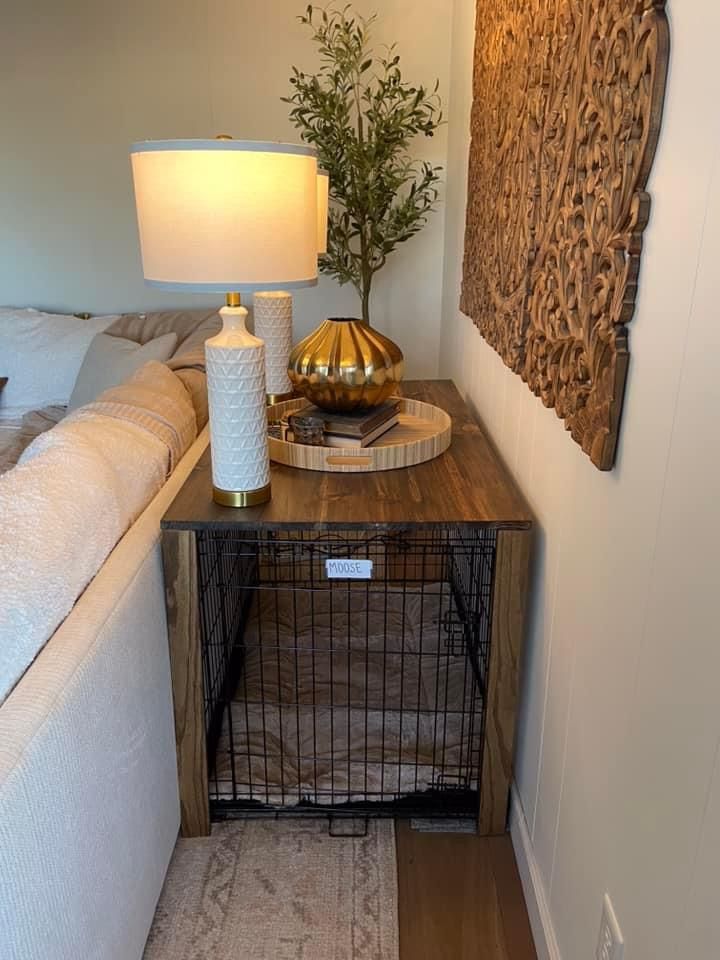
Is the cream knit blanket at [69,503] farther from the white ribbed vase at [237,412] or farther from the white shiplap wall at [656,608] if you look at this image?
the white shiplap wall at [656,608]

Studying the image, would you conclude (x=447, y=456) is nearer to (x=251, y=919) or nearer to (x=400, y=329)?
(x=251, y=919)

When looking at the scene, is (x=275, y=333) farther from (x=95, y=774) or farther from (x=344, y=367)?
(x=95, y=774)

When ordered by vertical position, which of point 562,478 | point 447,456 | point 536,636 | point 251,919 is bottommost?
point 251,919

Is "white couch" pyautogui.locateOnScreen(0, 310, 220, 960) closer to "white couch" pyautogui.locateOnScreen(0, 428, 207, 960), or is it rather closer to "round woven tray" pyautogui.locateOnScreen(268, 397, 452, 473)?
"white couch" pyautogui.locateOnScreen(0, 428, 207, 960)

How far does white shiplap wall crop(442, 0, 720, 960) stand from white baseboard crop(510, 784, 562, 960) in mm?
33

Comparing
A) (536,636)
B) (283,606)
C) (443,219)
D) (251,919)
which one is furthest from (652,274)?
(443,219)

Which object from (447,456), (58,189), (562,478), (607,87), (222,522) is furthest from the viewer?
(58,189)

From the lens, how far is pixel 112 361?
2.71m

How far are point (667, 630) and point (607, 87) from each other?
0.70m

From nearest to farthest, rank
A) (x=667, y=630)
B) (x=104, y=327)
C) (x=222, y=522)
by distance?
(x=667, y=630), (x=222, y=522), (x=104, y=327)

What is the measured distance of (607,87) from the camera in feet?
3.19

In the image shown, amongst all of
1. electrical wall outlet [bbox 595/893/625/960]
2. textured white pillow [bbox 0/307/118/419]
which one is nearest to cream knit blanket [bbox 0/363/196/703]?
electrical wall outlet [bbox 595/893/625/960]

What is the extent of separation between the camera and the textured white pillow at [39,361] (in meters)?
3.04

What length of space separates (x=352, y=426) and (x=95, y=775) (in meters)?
0.93
